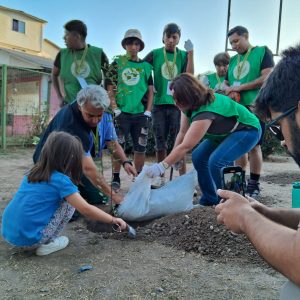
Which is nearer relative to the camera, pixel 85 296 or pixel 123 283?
pixel 85 296

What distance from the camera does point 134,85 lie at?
16.0 ft

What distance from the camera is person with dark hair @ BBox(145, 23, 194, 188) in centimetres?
485

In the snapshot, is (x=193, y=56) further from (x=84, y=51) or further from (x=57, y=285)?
(x=57, y=285)

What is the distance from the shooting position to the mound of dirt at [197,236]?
8.86 feet

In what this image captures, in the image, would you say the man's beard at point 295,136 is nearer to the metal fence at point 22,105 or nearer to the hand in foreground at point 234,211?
the hand in foreground at point 234,211

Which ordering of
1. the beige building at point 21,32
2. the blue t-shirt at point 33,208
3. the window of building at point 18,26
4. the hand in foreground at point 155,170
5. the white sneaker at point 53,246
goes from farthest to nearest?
the window of building at point 18,26 → the beige building at point 21,32 → the hand in foreground at point 155,170 → the white sneaker at point 53,246 → the blue t-shirt at point 33,208

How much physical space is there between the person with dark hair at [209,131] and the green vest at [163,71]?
77cm

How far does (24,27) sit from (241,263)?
1221 inches

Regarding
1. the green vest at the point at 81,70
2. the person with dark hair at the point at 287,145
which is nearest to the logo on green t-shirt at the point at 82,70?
the green vest at the point at 81,70

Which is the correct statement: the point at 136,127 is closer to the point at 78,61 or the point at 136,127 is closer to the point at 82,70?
the point at 82,70

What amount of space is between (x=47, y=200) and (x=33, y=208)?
0.10 m

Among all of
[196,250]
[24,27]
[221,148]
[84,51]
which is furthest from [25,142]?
[24,27]

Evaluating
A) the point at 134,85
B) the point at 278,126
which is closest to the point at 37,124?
the point at 134,85

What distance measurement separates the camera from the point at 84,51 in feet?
14.8
